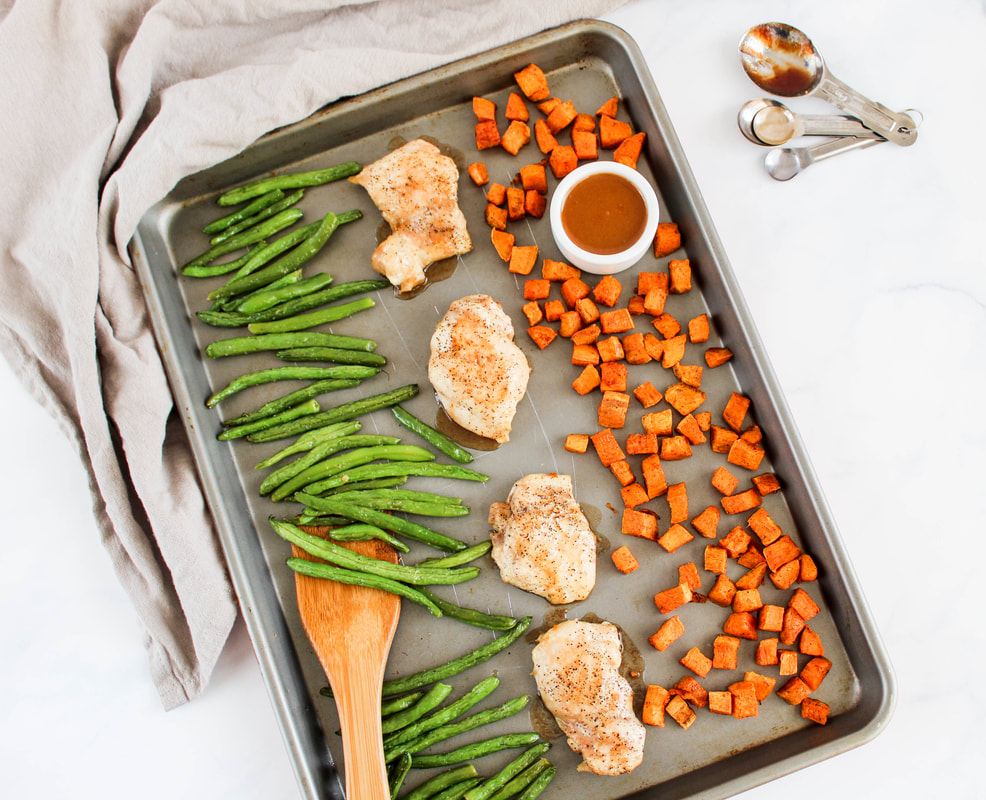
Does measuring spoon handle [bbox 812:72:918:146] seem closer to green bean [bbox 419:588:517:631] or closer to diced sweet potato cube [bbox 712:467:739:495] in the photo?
diced sweet potato cube [bbox 712:467:739:495]

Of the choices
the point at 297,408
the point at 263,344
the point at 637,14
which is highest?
the point at 637,14

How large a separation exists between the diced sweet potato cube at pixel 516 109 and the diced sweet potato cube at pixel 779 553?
2.50m

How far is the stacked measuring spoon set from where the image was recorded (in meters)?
3.72

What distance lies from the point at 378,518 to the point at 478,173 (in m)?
1.82

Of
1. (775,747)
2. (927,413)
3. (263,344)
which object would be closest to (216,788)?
(263,344)

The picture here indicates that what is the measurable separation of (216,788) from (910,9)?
218 inches

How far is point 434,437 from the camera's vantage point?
3.62 meters

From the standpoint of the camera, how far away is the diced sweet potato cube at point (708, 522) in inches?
140

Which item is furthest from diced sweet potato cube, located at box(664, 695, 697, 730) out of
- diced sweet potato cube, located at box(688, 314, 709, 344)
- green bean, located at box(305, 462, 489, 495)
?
diced sweet potato cube, located at box(688, 314, 709, 344)

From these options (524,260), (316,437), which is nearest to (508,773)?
(316,437)

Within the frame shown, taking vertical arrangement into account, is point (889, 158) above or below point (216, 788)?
above

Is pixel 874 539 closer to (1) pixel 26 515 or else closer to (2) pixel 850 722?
(2) pixel 850 722

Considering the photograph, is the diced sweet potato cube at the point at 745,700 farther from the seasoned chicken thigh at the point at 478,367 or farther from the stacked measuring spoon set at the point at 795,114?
the stacked measuring spoon set at the point at 795,114

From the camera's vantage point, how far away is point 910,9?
3.93 metres
